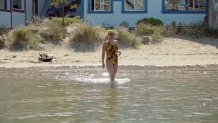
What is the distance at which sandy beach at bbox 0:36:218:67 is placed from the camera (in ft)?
75.2

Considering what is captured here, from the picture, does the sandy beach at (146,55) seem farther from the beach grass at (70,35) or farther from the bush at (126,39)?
the beach grass at (70,35)

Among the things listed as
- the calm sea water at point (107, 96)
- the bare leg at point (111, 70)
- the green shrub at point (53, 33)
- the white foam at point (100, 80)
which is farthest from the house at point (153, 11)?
the bare leg at point (111, 70)

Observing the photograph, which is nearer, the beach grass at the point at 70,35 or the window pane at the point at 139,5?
the beach grass at the point at 70,35

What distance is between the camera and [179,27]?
30.7 m

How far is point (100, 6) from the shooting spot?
35906mm

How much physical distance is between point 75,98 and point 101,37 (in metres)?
14.5

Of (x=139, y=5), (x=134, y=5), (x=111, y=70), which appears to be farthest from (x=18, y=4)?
(x=111, y=70)

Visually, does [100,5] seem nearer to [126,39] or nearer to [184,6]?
[184,6]

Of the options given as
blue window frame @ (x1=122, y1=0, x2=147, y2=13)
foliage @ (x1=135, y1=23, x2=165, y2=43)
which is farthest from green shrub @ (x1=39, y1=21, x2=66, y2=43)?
blue window frame @ (x1=122, y1=0, x2=147, y2=13)

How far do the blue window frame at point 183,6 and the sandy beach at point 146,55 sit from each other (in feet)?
24.0

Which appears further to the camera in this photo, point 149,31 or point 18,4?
point 18,4

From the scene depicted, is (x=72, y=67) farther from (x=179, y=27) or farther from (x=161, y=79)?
(x=179, y=27)

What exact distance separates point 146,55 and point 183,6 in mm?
11441

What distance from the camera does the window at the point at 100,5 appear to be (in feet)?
117
